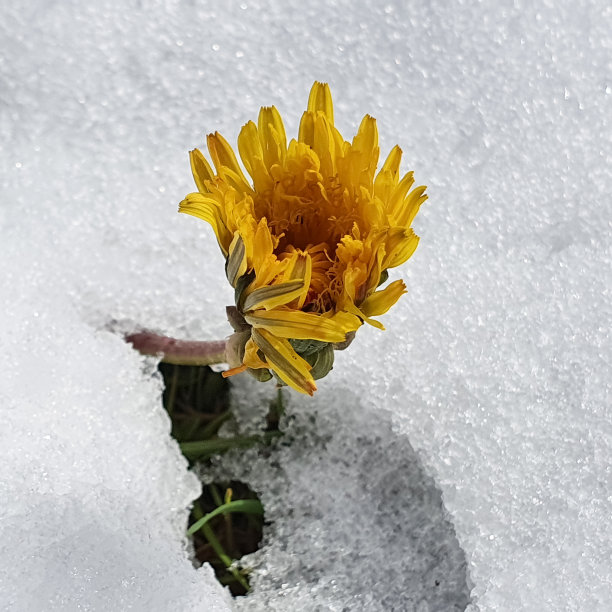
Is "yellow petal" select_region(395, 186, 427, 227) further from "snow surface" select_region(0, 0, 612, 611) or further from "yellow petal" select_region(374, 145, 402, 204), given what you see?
"snow surface" select_region(0, 0, 612, 611)

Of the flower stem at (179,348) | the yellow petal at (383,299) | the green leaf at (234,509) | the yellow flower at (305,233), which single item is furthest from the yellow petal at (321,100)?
the green leaf at (234,509)

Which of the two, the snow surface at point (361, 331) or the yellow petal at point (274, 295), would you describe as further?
the snow surface at point (361, 331)

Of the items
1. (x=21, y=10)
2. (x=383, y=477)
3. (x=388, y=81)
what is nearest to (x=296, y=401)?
(x=383, y=477)

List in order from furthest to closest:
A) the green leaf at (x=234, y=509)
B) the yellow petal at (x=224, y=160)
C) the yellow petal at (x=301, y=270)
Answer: the green leaf at (x=234, y=509)
the yellow petal at (x=224, y=160)
the yellow petal at (x=301, y=270)

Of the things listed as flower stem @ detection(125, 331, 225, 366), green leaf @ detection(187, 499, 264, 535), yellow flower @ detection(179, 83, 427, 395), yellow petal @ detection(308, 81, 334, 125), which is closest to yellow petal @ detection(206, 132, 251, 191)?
yellow flower @ detection(179, 83, 427, 395)

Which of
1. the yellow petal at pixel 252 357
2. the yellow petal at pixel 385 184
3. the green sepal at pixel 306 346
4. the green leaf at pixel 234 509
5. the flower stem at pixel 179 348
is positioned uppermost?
the yellow petal at pixel 385 184

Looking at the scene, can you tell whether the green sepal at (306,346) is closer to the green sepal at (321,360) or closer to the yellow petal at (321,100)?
the green sepal at (321,360)

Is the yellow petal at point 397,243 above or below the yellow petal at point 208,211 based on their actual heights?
above

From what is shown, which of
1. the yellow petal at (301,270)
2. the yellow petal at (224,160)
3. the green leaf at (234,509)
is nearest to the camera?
the yellow petal at (301,270)

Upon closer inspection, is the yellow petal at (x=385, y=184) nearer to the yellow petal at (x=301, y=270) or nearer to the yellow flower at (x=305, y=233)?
the yellow flower at (x=305, y=233)

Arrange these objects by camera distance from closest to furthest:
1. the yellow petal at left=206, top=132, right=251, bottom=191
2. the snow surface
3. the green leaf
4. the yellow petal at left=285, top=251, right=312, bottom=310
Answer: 1. the yellow petal at left=285, top=251, right=312, bottom=310
2. the yellow petal at left=206, top=132, right=251, bottom=191
3. the snow surface
4. the green leaf
